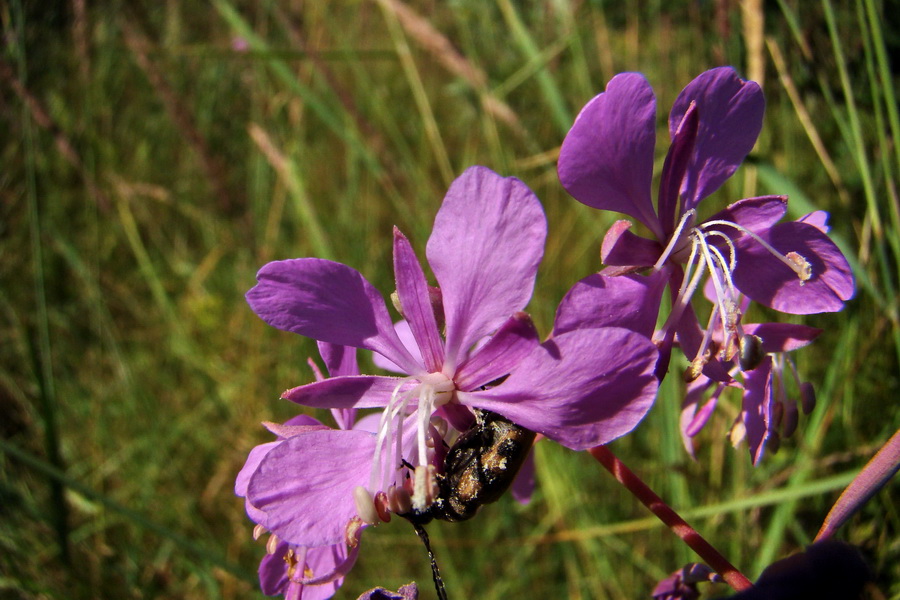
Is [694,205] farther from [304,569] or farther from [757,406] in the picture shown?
[304,569]

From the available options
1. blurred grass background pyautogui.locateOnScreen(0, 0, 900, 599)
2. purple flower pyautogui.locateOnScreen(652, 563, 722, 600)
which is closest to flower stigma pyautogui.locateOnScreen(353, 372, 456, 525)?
purple flower pyautogui.locateOnScreen(652, 563, 722, 600)

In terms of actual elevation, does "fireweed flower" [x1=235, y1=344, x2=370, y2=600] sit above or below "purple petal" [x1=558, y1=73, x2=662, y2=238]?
below

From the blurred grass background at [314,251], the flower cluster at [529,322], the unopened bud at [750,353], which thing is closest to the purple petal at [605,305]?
the flower cluster at [529,322]

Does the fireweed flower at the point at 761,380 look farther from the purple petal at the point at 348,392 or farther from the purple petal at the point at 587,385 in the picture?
the purple petal at the point at 348,392

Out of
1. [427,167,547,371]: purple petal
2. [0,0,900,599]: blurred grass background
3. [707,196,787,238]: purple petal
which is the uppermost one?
[427,167,547,371]: purple petal

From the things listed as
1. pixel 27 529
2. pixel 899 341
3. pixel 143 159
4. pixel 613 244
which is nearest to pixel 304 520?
pixel 613 244

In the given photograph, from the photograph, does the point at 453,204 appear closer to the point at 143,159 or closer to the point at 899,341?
the point at 899,341

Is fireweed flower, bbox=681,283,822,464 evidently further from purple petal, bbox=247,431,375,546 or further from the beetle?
purple petal, bbox=247,431,375,546

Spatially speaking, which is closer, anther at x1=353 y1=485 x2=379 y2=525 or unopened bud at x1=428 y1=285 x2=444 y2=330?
anther at x1=353 y1=485 x2=379 y2=525
